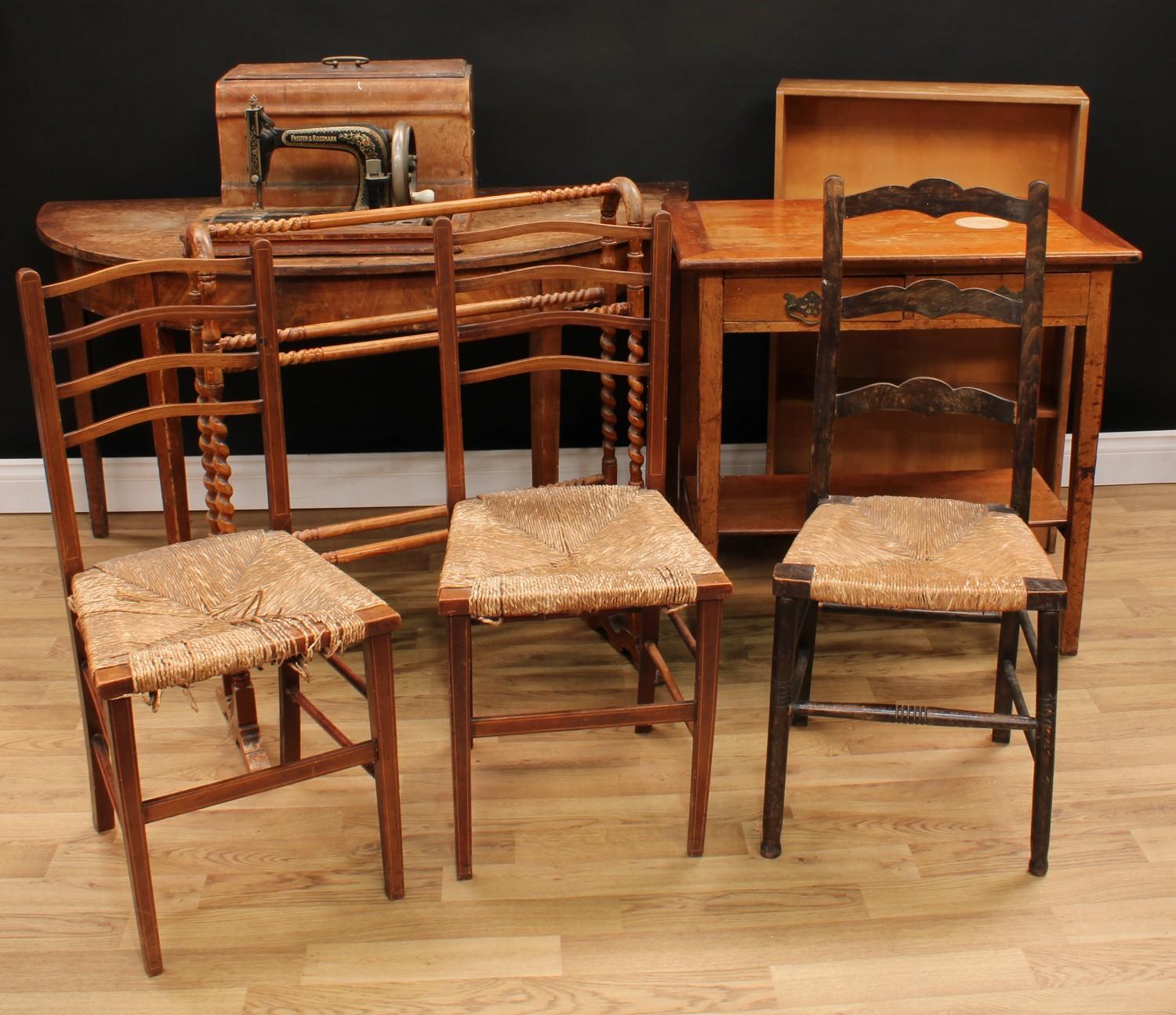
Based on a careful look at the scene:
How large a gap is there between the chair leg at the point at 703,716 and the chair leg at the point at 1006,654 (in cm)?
62

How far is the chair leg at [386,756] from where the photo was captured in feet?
6.45

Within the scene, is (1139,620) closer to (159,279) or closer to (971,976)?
(971,976)

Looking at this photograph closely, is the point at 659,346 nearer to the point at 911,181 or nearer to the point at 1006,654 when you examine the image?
the point at 1006,654

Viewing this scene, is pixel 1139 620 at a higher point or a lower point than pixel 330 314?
lower

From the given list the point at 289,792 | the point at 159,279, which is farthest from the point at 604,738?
the point at 159,279

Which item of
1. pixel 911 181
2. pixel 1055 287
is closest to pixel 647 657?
pixel 1055 287

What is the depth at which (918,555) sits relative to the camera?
7.10ft

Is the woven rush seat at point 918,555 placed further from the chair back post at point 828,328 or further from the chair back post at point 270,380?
the chair back post at point 270,380

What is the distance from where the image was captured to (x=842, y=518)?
229cm

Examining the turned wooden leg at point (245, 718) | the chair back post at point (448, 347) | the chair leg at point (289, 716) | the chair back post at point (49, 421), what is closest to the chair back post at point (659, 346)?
the chair back post at point (448, 347)

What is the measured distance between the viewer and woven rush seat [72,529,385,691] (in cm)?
184

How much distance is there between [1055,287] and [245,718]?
5.65ft

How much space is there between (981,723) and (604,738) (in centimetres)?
76

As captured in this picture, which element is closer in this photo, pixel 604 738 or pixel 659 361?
pixel 659 361
